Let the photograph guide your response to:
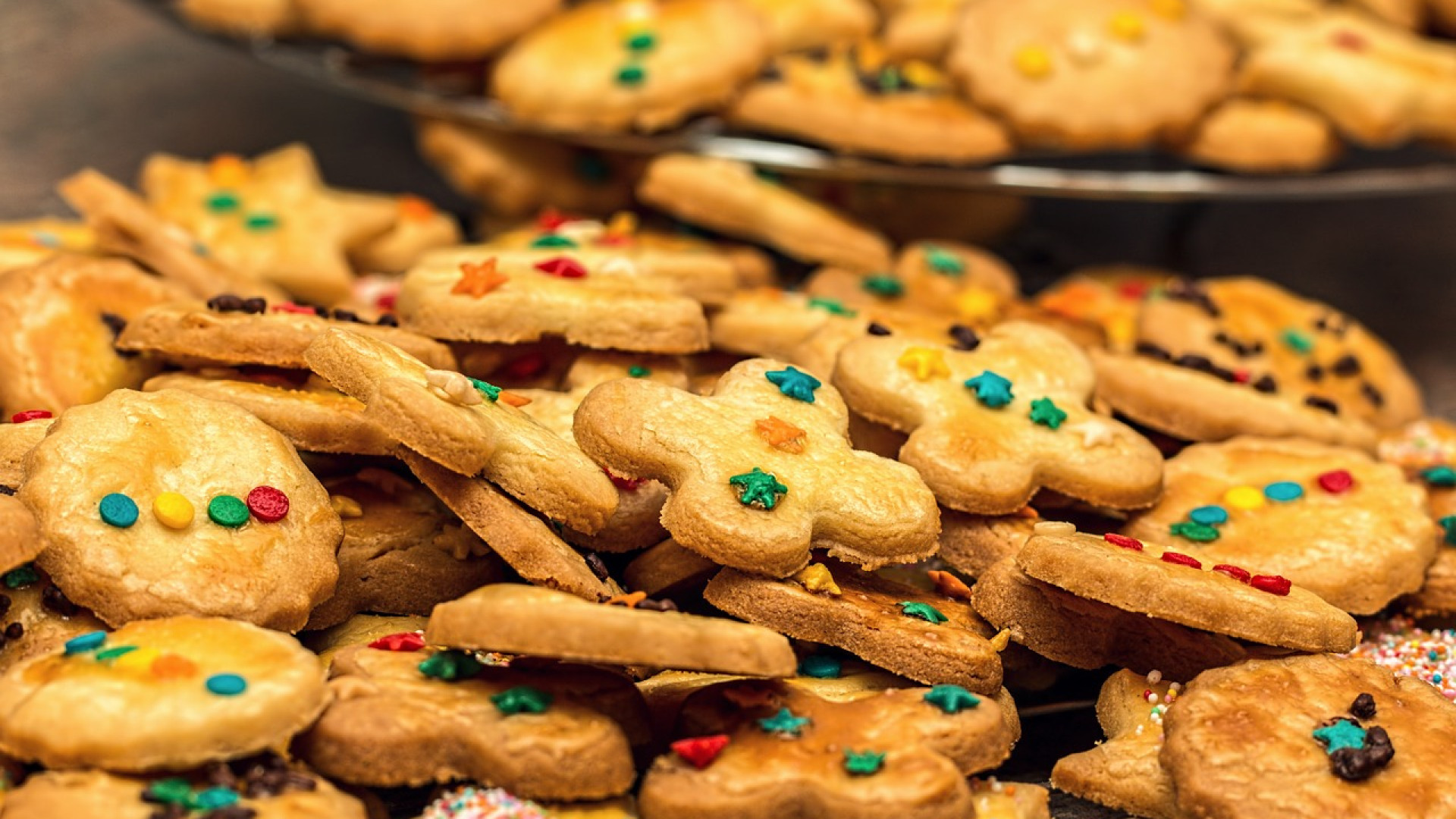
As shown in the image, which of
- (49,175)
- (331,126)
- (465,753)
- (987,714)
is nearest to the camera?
(465,753)

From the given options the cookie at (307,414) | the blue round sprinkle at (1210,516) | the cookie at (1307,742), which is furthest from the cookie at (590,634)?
the blue round sprinkle at (1210,516)

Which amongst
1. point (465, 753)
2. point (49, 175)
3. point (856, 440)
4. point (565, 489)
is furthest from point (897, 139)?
point (49, 175)

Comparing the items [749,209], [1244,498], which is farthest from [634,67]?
[1244,498]

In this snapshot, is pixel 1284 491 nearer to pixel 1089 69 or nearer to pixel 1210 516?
pixel 1210 516

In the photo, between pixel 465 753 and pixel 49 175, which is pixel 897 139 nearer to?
pixel 465 753

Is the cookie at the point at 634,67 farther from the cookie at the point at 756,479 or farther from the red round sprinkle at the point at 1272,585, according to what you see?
the red round sprinkle at the point at 1272,585
